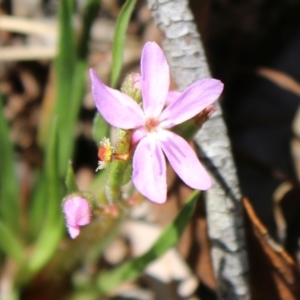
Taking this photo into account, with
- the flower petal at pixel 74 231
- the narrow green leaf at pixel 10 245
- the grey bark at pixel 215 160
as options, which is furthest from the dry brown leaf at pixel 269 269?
the narrow green leaf at pixel 10 245

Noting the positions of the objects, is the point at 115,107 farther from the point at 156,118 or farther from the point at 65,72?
the point at 65,72

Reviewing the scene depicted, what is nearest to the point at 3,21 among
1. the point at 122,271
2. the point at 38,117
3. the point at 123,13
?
the point at 38,117

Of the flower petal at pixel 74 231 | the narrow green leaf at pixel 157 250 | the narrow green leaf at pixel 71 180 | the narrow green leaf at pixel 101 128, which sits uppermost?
the narrow green leaf at pixel 101 128

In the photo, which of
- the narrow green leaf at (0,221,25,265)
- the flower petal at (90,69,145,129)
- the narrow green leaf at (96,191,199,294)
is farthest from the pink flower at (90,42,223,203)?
the narrow green leaf at (0,221,25,265)

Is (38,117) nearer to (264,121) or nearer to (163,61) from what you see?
(264,121)

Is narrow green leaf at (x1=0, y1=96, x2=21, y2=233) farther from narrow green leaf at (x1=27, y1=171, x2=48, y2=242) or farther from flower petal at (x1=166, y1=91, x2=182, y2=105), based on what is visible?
flower petal at (x1=166, y1=91, x2=182, y2=105)

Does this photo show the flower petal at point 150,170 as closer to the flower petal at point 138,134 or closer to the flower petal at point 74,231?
the flower petal at point 138,134

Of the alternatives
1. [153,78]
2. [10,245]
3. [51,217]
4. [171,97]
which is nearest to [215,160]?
[171,97]
